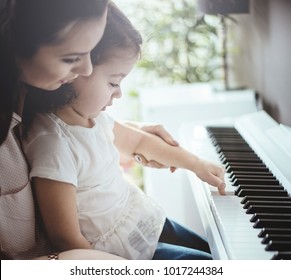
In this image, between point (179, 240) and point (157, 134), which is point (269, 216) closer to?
point (179, 240)

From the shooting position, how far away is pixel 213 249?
1.12m

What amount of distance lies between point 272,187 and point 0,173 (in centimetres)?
Answer: 62

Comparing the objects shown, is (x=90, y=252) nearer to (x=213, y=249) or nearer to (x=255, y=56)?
(x=213, y=249)

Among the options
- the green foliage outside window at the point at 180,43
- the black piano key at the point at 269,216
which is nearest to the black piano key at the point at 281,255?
the black piano key at the point at 269,216

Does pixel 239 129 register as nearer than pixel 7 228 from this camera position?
No

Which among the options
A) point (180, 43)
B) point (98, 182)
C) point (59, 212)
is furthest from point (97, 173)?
point (180, 43)

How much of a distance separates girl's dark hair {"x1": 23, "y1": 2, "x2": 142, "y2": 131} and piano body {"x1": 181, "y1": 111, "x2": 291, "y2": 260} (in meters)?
0.41

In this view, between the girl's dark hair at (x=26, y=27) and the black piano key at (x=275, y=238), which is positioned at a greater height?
the girl's dark hair at (x=26, y=27)

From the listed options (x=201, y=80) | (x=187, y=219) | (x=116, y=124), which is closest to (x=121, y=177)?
(x=116, y=124)

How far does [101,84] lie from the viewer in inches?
48.0

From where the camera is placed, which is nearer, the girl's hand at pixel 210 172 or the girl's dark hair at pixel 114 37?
the girl's dark hair at pixel 114 37

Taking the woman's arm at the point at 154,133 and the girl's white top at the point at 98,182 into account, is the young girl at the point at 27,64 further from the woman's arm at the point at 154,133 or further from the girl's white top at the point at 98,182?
the woman's arm at the point at 154,133

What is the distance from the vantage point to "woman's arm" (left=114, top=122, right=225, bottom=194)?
4.50ft

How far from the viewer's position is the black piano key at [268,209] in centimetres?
116
